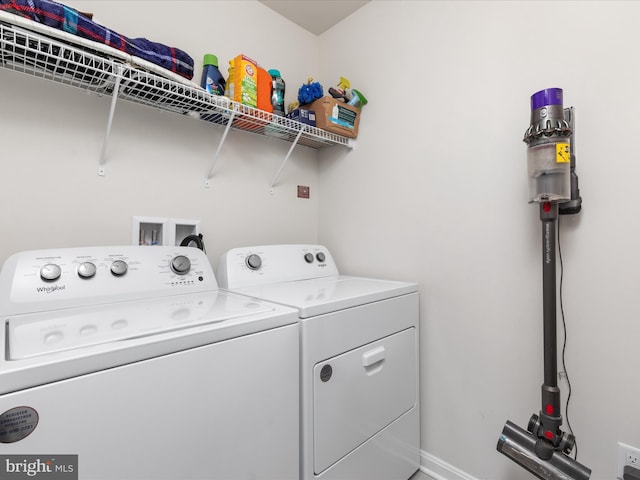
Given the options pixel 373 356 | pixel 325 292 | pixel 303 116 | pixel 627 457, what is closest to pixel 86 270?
pixel 325 292

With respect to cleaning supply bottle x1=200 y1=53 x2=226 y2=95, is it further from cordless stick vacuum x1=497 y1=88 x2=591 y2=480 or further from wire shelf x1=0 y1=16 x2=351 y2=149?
cordless stick vacuum x1=497 y1=88 x2=591 y2=480

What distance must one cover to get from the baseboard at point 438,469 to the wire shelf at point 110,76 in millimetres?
1747

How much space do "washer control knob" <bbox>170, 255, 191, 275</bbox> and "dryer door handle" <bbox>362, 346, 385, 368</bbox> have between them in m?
0.76

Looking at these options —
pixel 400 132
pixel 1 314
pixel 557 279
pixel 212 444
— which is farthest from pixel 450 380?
pixel 1 314

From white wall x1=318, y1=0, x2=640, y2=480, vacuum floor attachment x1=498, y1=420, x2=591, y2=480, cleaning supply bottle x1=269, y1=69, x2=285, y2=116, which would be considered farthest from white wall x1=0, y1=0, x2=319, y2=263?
vacuum floor attachment x1=498, y1=420, x2=591, y2=480

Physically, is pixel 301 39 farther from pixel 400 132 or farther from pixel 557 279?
pixel 557 279

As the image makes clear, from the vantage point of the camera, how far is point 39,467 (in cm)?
56

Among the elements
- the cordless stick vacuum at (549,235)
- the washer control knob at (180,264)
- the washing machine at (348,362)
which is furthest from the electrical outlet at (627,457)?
the washer control knob at (180,264)

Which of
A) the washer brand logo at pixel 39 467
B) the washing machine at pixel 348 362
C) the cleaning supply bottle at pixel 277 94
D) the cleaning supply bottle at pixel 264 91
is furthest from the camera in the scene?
the cleaning supply bottle at pixel 277 94

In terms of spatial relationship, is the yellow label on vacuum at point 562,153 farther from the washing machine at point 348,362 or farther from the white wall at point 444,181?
the washing machine at point 348,362

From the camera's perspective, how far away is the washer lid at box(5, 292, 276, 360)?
2.18 ft

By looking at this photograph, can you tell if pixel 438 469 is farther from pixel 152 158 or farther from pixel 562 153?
pixel 152 158

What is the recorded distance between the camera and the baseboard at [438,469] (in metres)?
1.41

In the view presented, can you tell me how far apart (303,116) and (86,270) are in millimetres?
1187
